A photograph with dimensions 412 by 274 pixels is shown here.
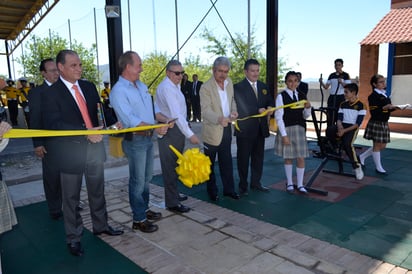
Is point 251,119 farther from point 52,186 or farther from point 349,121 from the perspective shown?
point 52,186

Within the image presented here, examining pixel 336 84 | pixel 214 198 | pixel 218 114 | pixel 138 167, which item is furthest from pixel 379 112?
pixel 138 167

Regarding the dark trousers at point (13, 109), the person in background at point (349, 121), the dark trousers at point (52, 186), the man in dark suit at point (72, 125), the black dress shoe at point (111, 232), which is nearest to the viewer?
the man in dark suit at point (72, 125)

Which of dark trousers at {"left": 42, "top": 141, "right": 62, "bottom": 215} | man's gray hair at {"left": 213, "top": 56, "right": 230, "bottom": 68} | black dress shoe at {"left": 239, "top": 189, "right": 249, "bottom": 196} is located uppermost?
man's gray hair at {"left": 213, "top": 56, "right": 230, "bottom": 68}

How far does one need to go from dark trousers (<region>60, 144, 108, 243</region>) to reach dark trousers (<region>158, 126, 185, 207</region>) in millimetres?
837

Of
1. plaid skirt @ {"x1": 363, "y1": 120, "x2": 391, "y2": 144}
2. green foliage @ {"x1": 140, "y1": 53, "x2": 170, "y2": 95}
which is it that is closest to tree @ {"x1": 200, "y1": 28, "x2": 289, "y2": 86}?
green foliage @ {"x1": 140, "y1": 53, "x2": 170, "y2": 95}

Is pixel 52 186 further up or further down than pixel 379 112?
further down

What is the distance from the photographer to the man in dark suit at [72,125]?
2740mm

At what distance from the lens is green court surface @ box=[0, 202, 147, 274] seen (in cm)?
271

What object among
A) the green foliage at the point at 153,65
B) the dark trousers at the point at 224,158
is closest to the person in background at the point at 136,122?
the dark trousers at the point at 224,158

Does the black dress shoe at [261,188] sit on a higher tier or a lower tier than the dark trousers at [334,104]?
lower

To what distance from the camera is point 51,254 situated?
2.97m

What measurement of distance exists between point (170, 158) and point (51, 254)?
154cm

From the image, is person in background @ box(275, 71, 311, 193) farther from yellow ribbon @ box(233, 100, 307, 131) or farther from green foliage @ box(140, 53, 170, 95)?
green foliage @ box(140, 53, 170, 95)

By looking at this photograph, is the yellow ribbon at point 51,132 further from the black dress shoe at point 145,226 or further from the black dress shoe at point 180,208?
the black dress shoe at point 180,208
